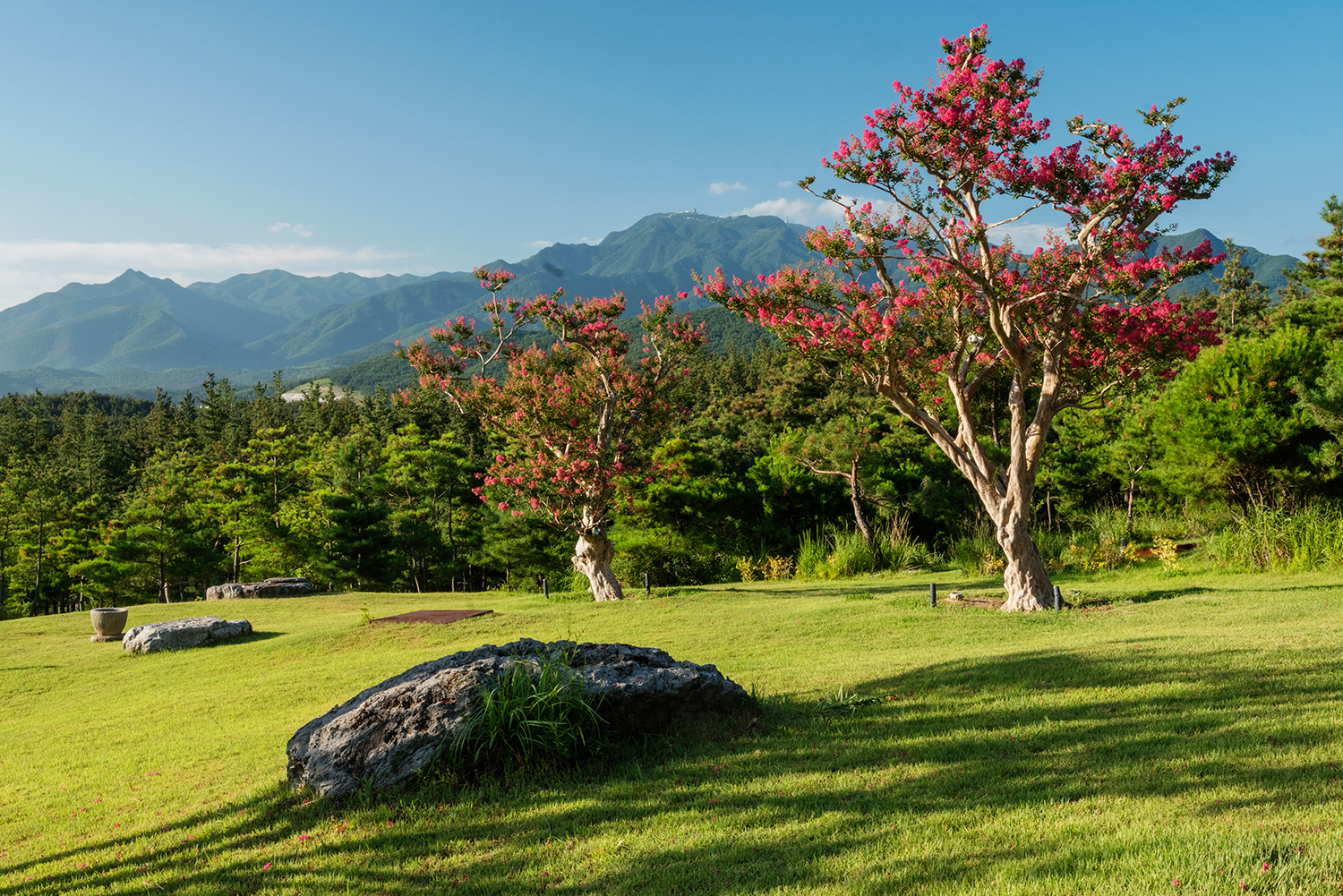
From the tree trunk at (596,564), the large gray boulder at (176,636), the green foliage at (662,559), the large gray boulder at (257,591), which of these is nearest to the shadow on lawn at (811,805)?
the large gray boulder at (176,636)

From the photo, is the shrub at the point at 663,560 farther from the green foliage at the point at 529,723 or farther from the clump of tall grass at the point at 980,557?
the green foliage at the point at 529,723

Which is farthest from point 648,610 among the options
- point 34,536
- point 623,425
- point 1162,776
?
point 34,536

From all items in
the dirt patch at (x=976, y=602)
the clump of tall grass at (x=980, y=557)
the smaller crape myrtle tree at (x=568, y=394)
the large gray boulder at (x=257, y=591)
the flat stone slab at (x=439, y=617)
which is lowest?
the large gray boulder at (x=257, y=591)

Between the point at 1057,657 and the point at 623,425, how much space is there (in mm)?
11837

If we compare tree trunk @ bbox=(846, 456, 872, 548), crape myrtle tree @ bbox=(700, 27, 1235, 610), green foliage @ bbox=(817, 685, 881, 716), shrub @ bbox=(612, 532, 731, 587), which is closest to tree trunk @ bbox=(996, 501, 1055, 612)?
crape myrtle tree @ bbox=(700, 27, 1235, 610)

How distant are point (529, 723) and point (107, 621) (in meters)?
14.9

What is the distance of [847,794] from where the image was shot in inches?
160

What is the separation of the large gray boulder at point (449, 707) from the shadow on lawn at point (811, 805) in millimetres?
215

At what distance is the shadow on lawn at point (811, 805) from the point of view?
3.36 metres

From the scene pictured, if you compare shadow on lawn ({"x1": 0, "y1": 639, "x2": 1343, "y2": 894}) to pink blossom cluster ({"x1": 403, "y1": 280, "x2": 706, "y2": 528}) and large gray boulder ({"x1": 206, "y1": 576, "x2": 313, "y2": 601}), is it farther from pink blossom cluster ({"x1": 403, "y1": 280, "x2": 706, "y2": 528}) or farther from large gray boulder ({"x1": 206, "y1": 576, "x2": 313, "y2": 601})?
large gray boulder ({"x1": 206, "y1": 576, "x2": 313, "y2": 601})

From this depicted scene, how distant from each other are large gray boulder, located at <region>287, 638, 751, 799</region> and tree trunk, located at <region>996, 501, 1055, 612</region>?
6951 mm

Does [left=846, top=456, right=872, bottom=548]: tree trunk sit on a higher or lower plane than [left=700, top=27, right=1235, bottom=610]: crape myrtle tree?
lower

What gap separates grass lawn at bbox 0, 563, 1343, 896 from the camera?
3197 millimetres

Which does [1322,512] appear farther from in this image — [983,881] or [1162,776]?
[983,881]
